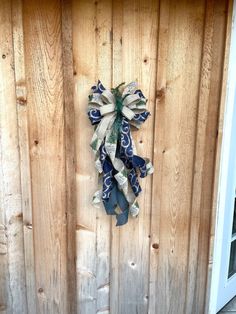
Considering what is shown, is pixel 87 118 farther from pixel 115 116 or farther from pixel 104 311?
pixel 104 311

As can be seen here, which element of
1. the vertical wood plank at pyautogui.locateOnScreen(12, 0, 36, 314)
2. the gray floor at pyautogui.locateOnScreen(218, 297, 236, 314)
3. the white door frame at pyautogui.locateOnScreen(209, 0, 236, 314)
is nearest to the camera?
the vertical wood plank at pyautogui.locateOnScreen(12, 0, 36, 314)

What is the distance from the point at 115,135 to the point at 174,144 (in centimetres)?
31

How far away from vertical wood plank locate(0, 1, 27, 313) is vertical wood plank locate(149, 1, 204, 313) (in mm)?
624

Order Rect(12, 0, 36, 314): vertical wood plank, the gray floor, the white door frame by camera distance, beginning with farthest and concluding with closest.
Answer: the gray floor < the white door frame < Rect(12, 0, 36, 314): vertical wood plank

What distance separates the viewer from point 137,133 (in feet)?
4.81

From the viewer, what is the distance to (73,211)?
1.52 m

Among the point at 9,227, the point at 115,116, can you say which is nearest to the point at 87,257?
the point at 9,227

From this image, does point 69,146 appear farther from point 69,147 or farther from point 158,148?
point 158,148

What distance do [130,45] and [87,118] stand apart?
0.36 m

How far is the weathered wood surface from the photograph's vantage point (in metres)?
1.34

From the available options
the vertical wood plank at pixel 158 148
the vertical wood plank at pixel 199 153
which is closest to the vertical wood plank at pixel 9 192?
the vertical wood plank at pixel 158 148

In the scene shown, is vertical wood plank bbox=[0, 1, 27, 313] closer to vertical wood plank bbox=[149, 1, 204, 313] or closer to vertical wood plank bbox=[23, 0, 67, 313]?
vertical wood plank bbox=[23, 0, 67, 313]

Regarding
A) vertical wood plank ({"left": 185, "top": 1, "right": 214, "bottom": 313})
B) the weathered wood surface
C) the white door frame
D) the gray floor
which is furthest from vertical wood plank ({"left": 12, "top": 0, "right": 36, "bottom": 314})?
the gray floor

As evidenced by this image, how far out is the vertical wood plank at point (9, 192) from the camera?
1.32m
